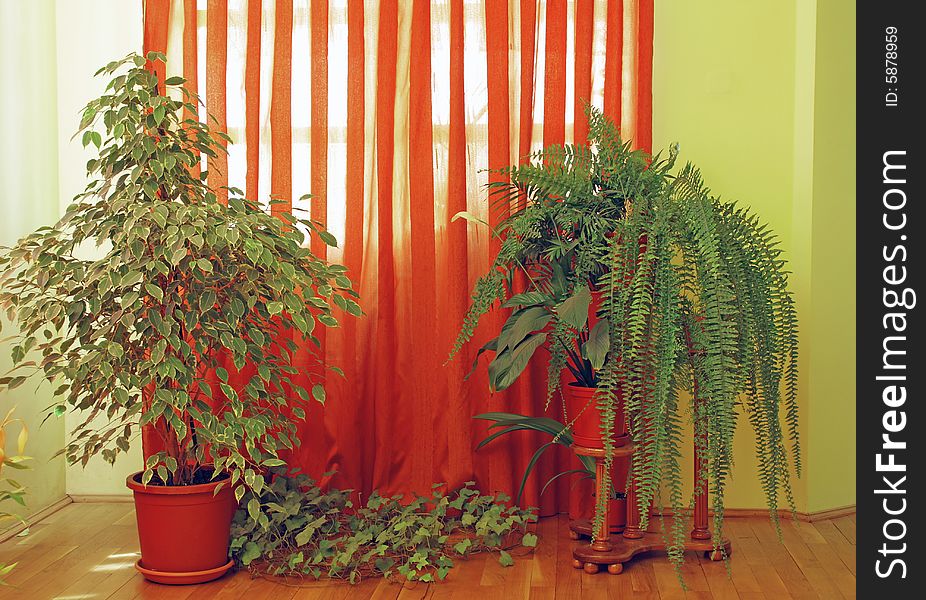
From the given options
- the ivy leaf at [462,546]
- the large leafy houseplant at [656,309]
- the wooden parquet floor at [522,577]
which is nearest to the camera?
the large leafy houseplant at [656,309]

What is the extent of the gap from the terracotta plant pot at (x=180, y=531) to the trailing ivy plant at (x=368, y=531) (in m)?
0.10

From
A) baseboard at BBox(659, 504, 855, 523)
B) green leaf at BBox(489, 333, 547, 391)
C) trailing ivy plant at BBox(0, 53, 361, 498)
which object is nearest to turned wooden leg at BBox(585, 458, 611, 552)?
green leaf at BBox(489, 333, 547, 391)

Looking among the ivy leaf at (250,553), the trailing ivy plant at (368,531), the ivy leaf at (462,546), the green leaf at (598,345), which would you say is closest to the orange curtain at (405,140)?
the trailing ivy plant at (368,531)

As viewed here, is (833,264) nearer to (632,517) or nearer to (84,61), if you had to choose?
(632,517)

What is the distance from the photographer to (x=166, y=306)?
2.42 m

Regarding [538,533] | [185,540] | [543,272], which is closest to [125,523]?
[185,540]

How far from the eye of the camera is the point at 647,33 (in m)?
2.99

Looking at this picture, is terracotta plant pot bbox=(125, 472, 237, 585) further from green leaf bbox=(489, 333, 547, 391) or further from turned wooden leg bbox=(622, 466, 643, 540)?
turned wooden leg bbox=(622, 466, 643, 540)

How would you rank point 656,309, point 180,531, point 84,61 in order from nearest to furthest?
point 656,309 < point 180,531 < point 84,61

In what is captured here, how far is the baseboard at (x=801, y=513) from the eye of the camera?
3027mm

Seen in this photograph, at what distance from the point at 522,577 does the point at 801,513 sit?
42.4 inches

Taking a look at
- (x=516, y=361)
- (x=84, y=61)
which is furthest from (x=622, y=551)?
A: (x=84, y=61)

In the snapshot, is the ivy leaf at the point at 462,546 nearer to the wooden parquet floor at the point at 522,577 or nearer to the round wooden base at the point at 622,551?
the wooden parquet floor at the point at 522,577
